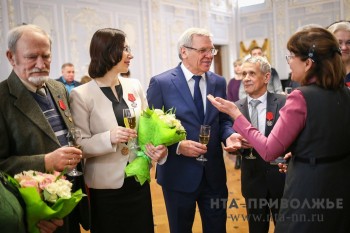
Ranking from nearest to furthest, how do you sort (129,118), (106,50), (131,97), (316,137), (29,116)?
1. (316,137)
2. (29,116)
3. (129,118)
4. (106,50)
5. (131,97)

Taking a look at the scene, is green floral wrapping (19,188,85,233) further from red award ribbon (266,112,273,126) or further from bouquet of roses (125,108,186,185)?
red award ribbon (266,112,273,126)

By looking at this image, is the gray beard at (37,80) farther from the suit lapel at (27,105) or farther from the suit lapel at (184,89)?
the suit lapel at (184,89)

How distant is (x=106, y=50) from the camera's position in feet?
6.74

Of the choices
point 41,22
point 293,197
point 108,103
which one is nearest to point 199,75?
point 108,103

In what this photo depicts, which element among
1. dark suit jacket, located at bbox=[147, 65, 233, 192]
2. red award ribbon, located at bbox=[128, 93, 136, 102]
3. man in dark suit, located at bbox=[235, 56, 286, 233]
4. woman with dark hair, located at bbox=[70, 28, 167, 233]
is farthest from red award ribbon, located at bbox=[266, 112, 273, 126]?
red award ribbon, located at bbox=[128, 93, 136, 102]

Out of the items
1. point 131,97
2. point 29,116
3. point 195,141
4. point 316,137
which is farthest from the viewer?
point 195,141

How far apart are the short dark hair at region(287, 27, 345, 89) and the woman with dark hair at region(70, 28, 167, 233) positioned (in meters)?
0.96

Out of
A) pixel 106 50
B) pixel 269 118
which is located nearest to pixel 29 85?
pixel 106 50

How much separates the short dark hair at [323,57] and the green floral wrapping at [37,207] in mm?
1350

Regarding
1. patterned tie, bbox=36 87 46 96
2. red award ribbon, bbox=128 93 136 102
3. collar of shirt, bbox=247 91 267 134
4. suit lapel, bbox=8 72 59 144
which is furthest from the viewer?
collar of shirt, bbox=247 91 267 134

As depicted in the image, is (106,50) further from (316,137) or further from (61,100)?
(316,137)

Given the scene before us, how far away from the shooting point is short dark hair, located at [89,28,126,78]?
205cm

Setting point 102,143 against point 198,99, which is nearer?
point 102,143

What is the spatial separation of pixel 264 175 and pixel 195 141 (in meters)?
0.64
